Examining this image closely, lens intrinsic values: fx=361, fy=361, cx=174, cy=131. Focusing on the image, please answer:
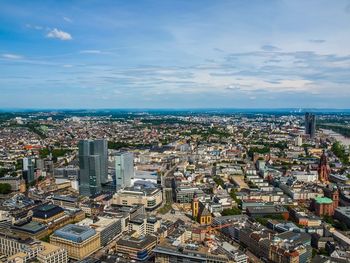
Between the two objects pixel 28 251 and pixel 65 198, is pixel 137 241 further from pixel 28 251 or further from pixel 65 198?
pixel 65 198

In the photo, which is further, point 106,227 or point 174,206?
point 174,206

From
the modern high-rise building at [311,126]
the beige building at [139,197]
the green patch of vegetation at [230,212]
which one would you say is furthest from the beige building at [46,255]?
the modern high-rise building at [311,126]

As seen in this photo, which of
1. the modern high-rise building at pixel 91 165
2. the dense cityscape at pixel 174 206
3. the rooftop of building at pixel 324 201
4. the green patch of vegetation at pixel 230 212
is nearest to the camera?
the dense cityscape at pixel 174 206

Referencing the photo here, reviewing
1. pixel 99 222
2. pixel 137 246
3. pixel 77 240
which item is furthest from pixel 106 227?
pixel 137 246

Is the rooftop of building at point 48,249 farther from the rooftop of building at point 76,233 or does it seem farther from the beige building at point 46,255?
the rooftop of building at point 76,233

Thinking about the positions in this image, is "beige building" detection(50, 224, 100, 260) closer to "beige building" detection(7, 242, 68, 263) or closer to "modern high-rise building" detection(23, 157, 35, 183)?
"beige building" detection(7, 242, 68, 263)

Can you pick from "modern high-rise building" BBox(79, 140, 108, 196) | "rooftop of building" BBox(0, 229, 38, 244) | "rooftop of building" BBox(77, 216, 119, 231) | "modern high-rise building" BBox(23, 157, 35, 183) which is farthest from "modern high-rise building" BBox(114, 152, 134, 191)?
"rooftop of building" BBox(0, 229, 38, 244)
